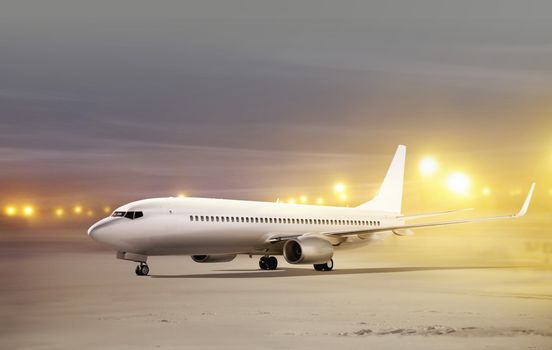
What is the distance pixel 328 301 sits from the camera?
86.8 ft

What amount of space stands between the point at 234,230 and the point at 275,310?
20.5 metres

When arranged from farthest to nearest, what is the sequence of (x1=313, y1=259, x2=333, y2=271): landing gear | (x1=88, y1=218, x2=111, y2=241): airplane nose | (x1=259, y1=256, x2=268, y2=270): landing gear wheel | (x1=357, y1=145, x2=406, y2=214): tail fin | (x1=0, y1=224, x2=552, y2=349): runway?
(x1=357, y1=145, x2=406, y2=214): tail fin → (x1=259, y1=256, x2=268, y2=270): landing gear wheel → (x1=313, y1=259, x2=333, y2=271): landing gear → (x1=88, y1=218, x2=111, y2=241): airplane nose → (x1=0, y1=224, x2=552, y2=349): runway

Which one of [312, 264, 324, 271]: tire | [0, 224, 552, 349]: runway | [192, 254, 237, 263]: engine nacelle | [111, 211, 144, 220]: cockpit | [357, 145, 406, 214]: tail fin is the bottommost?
[0, 224, 552, 349]: runway

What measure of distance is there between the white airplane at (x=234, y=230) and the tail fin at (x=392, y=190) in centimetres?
146

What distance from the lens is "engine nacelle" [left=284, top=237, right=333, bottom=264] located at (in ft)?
144

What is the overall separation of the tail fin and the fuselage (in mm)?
5842

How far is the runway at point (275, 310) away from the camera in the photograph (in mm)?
17156

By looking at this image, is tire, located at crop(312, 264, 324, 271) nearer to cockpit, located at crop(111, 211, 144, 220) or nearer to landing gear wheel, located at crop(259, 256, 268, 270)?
landing gear wheel, located at crop(259, 256, 268, 270)

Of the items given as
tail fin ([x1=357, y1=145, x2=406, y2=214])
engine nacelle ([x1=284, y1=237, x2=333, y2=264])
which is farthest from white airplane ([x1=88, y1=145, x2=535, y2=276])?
tail fin ([x1=357, y1=145, x2=406, y2=214])

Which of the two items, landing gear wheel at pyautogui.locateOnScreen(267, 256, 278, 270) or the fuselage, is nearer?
the fuselage

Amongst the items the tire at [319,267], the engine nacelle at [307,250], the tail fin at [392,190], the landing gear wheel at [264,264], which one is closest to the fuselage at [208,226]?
the landing gear wheel at [264,264]

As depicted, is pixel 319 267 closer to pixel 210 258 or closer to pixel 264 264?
pixel 264 264

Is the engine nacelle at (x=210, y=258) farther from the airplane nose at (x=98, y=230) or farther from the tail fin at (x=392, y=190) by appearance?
the tail fin at (x=392, y=190)

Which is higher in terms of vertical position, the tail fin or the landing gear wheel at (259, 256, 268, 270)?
the tail fin
